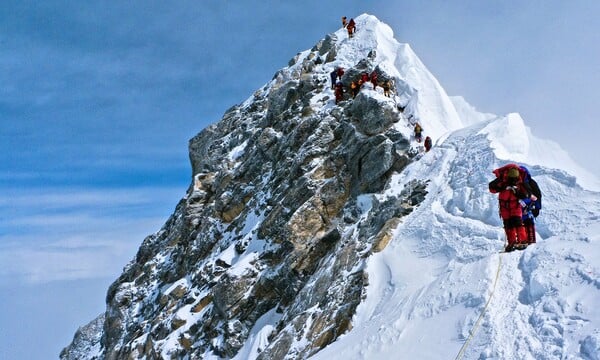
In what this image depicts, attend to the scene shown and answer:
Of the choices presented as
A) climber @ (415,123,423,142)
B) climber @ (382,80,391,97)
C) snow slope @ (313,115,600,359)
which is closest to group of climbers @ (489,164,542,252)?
snow slope @ (313,115,600,359)

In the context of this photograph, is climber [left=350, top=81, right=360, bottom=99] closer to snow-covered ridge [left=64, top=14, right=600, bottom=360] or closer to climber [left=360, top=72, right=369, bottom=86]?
climber [left=360, top=72, right=369, bottom=86]

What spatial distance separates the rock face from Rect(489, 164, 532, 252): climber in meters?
5.18

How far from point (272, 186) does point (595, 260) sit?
21.1 metres

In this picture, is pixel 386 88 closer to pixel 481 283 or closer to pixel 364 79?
pixel 364 79

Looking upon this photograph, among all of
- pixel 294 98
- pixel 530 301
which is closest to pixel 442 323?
pixel 530 301

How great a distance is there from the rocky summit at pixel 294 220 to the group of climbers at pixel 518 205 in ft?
16.5

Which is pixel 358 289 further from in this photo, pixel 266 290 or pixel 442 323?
pixel 266 290

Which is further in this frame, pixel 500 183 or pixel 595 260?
pixel 500 183

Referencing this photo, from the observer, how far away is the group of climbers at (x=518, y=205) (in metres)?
10.1

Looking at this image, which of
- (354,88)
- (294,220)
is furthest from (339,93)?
(294,220)

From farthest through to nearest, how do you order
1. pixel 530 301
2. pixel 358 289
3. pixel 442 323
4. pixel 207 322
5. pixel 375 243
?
pixel 207 322, pixel 375 243, pixel 358 289, pixel 442 323, pixel 530 301

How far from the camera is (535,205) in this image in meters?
10.2

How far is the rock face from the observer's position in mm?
16781

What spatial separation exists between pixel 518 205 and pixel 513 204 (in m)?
0.10
